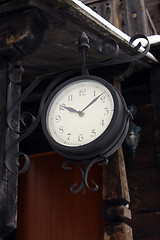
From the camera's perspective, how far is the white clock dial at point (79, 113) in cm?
346

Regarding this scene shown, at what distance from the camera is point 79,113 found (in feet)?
11.7

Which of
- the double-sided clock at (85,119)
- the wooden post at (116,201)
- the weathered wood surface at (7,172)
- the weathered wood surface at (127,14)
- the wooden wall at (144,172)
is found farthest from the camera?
the weathered wood surface at (127,14)

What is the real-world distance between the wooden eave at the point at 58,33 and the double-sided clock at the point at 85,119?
613mm

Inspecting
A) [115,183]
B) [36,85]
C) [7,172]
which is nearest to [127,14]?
[115,183]

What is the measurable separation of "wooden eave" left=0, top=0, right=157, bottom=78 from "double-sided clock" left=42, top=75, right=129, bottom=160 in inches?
24.1

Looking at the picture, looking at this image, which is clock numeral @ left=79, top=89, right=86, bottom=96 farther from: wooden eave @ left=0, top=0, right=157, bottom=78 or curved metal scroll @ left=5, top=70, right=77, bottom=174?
wooden eave @ left=0, top=0, right=157, bottom=78

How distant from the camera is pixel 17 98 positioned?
13.0 feet

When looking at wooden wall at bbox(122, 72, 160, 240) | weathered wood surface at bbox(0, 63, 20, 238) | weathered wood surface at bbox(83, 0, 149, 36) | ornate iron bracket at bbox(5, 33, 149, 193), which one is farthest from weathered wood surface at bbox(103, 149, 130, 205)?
weathered wood surface at bbox(83, 0, 149, 36)

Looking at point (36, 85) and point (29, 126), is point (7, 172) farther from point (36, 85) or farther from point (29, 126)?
point (36, 85)

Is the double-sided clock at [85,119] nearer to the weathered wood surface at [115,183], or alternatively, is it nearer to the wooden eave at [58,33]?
the wooden eave at [58,33]

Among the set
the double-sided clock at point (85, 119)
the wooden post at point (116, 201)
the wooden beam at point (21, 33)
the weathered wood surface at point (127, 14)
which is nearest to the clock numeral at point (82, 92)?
the double-sided clock at point (85, 119)

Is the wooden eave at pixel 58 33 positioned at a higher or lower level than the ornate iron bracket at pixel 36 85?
higher

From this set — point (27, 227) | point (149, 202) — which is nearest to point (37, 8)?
point (149, 202)

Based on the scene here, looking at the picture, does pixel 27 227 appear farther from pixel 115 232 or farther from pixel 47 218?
pixel 115 232
